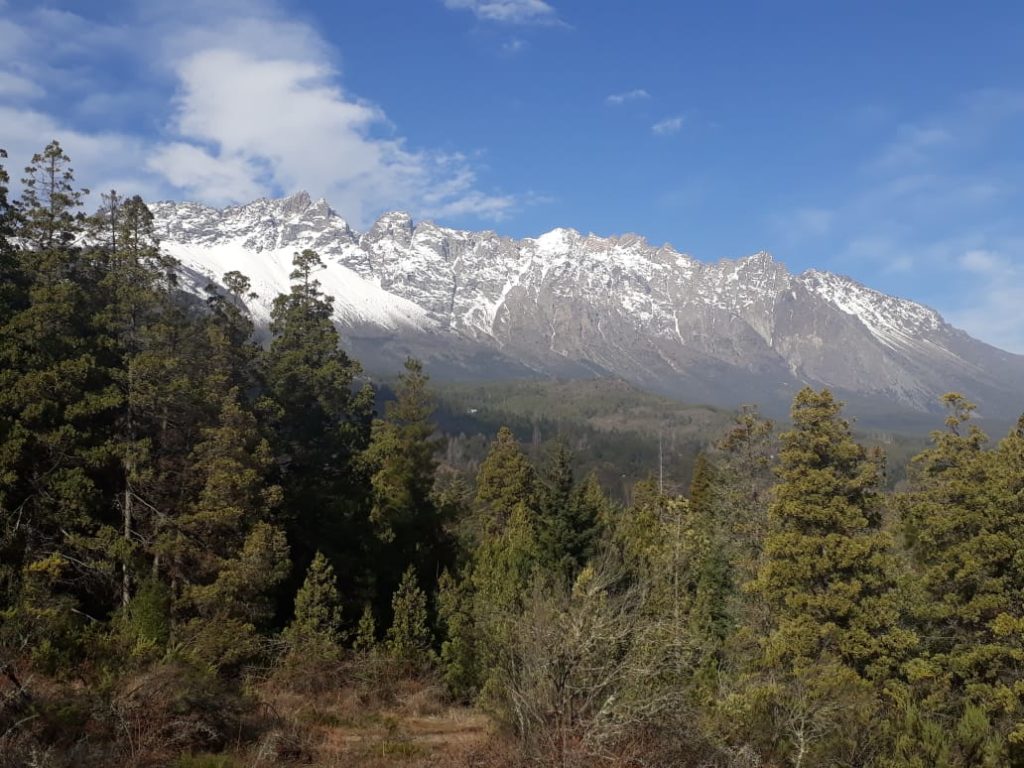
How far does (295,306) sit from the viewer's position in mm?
33500

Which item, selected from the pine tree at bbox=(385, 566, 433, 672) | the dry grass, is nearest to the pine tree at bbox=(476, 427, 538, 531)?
the pine tree at bbox=(385, 566, 433, 672)

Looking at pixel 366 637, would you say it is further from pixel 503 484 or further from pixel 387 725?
pixel 503 484

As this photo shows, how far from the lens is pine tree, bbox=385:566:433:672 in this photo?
25.3 metres

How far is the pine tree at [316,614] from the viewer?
2330 centimetres

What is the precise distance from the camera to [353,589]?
3103 centimetres

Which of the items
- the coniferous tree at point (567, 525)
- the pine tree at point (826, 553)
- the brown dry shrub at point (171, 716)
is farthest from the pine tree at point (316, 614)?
the pine tree at point (826, 553)

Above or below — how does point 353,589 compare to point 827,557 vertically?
below

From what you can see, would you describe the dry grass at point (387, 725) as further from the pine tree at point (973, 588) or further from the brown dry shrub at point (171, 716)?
the pine tree at point (973, 588)

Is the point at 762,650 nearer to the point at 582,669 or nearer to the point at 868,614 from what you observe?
the point at 868,614

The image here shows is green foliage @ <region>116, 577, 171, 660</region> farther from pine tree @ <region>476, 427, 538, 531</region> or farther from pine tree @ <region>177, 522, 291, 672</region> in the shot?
pine tree @ <region>476, 427, 538, 531</region>

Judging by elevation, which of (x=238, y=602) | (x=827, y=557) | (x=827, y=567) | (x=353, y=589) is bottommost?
(x=353, y=589)

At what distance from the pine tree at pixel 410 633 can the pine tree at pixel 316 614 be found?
191 cm

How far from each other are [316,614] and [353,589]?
7072 mm

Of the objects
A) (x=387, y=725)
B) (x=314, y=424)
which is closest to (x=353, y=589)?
(x=314, y=424)
